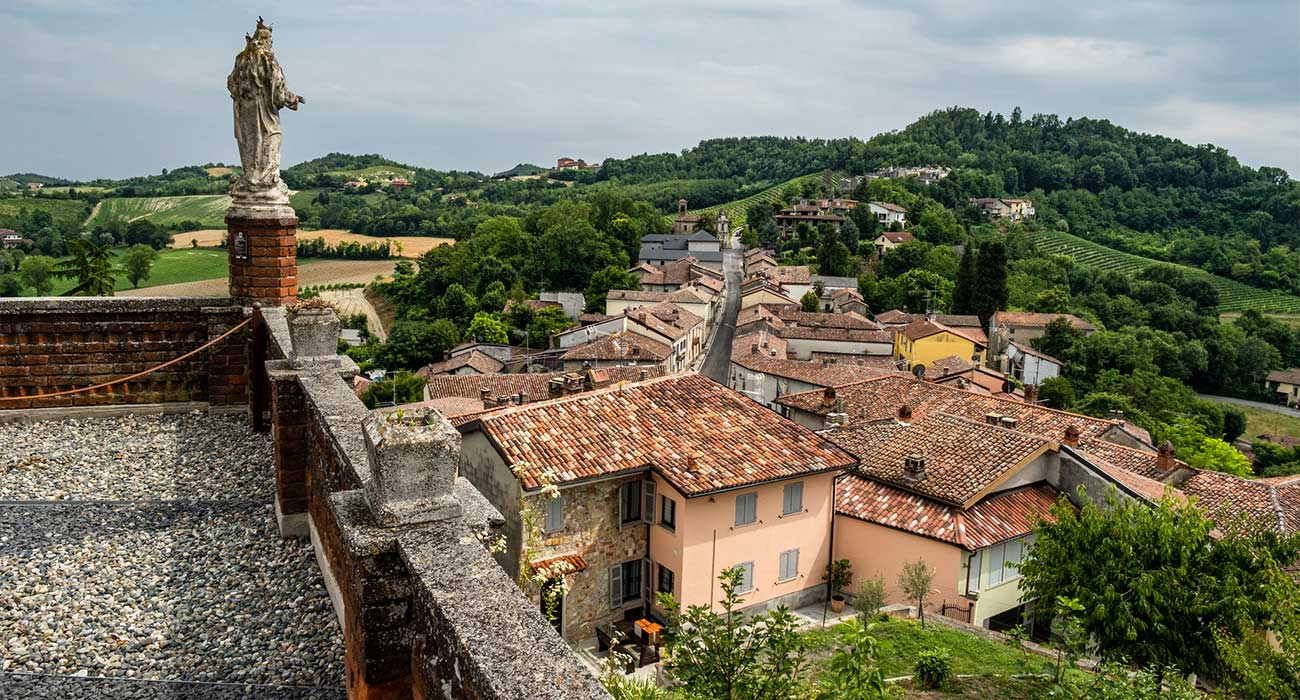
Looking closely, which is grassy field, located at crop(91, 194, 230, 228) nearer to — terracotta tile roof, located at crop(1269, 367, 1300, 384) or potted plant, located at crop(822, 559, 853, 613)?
potted plant, located at crop(822, 559, 853, 613)

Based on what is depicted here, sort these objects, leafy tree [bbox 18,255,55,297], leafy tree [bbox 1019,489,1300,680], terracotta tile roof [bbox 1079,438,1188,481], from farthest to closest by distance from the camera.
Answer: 1. leafy tree [bbox 18,255,55,297]
2. terracotta tile roof [bbox 1079,438,1188,481]
3. leafy tree [bbox 1019,489,1300,680]

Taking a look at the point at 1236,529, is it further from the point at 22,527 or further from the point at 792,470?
the point at 22,527

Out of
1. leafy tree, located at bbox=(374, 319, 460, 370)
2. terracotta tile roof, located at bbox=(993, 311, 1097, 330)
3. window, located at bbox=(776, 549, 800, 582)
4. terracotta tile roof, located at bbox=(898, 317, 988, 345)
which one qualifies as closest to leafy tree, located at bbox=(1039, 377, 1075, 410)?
terracotta tile roof, located at bbox=(898, 317, 988, 345)

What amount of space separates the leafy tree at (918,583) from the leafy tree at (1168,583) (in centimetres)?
302

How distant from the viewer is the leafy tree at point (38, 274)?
83.0ft

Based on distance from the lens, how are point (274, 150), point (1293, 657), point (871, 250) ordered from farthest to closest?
point (871, 250)
point (1293, 657)
point (274, 150)

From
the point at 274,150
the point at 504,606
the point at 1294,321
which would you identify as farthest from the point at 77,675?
the point at 1294,321


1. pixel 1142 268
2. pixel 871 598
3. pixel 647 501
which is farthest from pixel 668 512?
pixel 1142 268

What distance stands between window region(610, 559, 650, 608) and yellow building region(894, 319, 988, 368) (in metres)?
42.5

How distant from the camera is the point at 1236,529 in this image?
14625mm

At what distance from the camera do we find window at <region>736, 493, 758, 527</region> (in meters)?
18.9

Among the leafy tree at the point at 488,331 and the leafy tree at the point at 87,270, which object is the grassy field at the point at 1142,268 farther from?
the leafy tree at the point at 87,270

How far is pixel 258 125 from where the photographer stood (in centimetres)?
855

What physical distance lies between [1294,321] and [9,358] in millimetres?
117180
